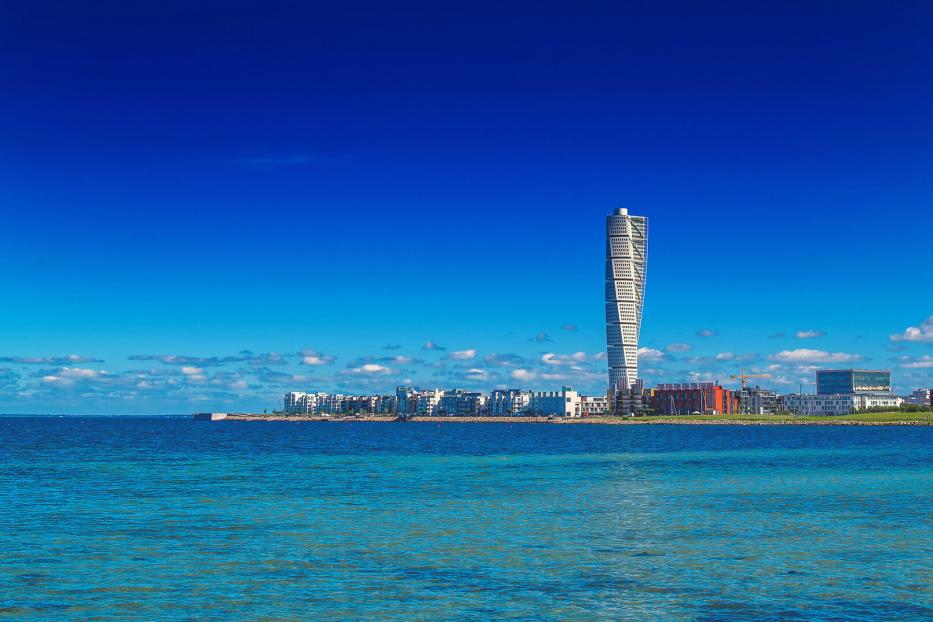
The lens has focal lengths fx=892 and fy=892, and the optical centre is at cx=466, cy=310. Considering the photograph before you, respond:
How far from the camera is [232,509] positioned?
140 ft

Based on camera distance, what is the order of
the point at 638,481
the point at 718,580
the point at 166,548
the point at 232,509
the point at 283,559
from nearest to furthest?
the point at 718,580, the point at 283,559, the point at 166,548, the point at 232,509, the point at 638,481

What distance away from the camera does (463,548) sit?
31.4m

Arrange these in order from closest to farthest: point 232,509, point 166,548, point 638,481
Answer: point 166,548, point 232,509, point 638,481

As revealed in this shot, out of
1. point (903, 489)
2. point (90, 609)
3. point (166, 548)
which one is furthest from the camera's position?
point (903, 489)

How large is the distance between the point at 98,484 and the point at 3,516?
16.8m

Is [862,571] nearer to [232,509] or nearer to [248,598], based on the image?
[248,598]

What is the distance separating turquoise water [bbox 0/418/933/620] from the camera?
23047mm

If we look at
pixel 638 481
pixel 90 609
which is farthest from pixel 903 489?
pixel 90 609

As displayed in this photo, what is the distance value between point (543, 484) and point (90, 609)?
38.6m

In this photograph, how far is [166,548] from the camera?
103 feet

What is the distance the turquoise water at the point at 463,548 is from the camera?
23047 mm

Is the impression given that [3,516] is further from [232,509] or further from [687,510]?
[687,510]

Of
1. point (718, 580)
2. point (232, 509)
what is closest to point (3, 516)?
point (232, 509)

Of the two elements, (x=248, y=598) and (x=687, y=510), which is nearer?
(x=248, y=598)
